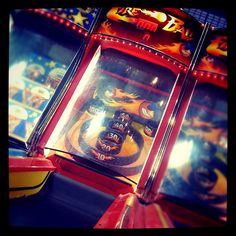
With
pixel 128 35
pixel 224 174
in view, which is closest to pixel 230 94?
pixel 224 174

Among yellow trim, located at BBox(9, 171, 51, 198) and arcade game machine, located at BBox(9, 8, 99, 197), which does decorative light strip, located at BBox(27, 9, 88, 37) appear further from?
yellow trim, located at BBox(9, 171, 51, 198)

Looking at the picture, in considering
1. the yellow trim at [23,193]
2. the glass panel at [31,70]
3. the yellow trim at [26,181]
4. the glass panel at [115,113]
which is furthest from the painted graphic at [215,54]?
the yellow trim at [23,193]

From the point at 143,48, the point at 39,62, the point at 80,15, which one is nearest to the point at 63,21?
the point at 80,15

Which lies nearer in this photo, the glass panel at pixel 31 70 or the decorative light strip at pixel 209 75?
the glass panel at pixel 31 70

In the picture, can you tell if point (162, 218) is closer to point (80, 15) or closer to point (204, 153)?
point (204, 153)

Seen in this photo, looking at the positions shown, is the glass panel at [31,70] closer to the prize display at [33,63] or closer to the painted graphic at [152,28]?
the prize display at [33,63]

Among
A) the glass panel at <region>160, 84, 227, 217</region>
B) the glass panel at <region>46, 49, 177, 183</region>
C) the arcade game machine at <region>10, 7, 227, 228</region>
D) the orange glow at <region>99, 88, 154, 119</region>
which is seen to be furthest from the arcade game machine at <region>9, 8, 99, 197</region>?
the glass panel at <region>160, 84, 227, 217</region>
